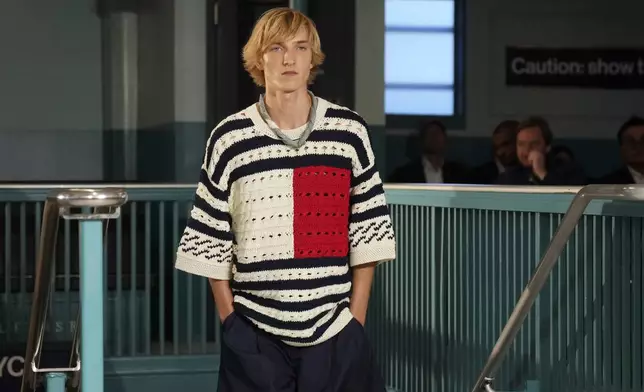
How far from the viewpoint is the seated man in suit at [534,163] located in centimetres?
618

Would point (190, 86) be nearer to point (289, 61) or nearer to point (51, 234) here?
point (51, 234)

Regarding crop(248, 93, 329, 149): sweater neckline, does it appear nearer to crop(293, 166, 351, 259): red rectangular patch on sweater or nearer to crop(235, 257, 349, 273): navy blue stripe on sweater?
crop(293, 166, 351, 259): red rectangular patch on sweater

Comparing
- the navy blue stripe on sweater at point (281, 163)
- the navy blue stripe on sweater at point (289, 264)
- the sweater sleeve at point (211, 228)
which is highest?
the navy blue stripe on sweater at point (281, 163)

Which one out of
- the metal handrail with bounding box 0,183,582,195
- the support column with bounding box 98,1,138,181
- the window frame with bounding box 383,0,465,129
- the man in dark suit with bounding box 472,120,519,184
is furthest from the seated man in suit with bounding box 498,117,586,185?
the support column with bounding box 98,1,138,181

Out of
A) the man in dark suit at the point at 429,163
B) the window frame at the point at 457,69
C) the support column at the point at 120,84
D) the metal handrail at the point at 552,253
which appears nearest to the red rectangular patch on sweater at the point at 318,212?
the metal handrail at the point at 552,253

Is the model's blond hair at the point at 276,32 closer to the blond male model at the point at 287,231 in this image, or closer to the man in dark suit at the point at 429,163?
the blond male model at the point at 287,231

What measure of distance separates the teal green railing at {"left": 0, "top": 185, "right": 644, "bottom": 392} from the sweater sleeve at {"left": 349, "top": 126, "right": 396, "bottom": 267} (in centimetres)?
64

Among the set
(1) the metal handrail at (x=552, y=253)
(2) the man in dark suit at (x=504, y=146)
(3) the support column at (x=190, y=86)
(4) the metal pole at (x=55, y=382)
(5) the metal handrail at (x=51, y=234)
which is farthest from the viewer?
(2) the man in dark suit at (x=504, y=146)

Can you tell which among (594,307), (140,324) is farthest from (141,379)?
(594,307)

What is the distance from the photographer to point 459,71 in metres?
8.25

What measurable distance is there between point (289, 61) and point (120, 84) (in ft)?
15.3

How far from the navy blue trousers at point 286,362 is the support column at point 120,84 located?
179 inches

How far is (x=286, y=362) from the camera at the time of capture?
272 centimetres

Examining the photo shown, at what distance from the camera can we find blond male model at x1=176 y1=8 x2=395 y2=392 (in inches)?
106
